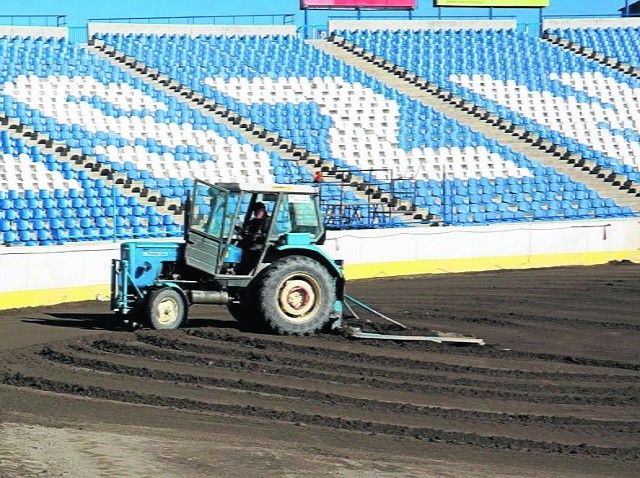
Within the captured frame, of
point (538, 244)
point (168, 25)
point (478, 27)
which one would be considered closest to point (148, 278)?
point (538, 244)

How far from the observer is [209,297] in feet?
48.4

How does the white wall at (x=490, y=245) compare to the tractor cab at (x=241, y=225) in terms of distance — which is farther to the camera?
the white wall at (x=490, y=245)

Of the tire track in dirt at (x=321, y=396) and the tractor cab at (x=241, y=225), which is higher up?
the tractor cab at (x=241, y=225)

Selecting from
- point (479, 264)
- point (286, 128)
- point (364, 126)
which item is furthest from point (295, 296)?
point (364, 126)

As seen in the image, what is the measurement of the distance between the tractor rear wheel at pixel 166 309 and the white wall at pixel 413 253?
468 centimetres

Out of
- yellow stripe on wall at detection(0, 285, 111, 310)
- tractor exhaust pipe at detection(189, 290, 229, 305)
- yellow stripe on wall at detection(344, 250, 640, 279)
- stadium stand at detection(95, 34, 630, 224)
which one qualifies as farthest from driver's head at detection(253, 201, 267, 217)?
stadium stand at detection(95, 34, 630, 224)

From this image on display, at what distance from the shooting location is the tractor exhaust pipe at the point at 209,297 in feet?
48.3

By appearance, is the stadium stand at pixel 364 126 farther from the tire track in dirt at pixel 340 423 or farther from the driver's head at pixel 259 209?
the tire track in dirt at pixel 340 423

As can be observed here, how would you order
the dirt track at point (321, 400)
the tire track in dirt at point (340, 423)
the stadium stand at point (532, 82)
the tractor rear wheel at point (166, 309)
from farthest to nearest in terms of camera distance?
the stadium stand at point (532, 82) → the tractor rear wheel at point (166, 309) → the tire track in dirt at point (340, 423) → the dirt track at point (321, 400)

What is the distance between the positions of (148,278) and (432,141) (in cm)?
1628

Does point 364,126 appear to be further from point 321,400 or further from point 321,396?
point 321,400

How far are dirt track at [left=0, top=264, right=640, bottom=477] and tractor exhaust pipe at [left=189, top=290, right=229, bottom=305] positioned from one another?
0.42m

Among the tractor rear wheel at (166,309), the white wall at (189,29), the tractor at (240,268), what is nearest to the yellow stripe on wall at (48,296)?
the tractor at (240,268)

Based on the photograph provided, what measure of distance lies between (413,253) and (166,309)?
398 inches
